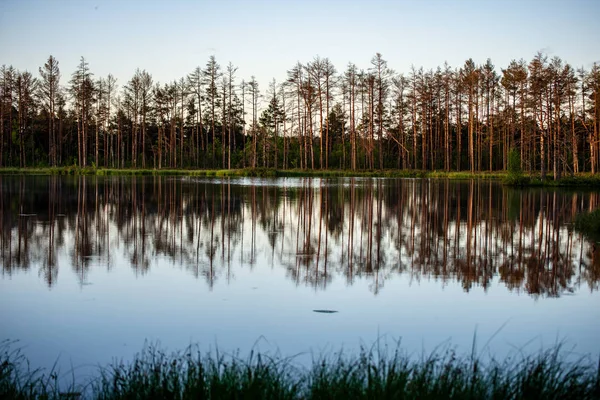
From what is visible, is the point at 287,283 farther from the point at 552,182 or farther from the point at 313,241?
the point at 552,182

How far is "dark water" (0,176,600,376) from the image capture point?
7316 mm

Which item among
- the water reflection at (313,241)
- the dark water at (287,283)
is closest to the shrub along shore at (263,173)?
the water reflection at (313,241)

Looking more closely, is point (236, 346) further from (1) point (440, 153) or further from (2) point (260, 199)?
(1) point (440, 153)

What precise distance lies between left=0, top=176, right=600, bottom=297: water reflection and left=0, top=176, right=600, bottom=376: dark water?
0.06 metres

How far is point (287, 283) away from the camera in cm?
1047

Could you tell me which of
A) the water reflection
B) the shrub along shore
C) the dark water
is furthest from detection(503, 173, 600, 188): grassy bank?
the dark water

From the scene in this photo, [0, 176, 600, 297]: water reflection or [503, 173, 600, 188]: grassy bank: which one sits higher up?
[503, 173, 600, 188]: grassy bank

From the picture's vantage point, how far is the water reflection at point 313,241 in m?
11.5

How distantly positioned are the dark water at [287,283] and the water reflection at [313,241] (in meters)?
0.06

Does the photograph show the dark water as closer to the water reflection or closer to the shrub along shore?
the water reflection

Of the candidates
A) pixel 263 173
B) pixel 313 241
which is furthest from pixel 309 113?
pixel 313 241

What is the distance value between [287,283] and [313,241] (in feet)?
17.4

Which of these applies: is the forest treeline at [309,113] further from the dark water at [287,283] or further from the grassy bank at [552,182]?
the dark water at [287,283]

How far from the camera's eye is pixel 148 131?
92.6m
